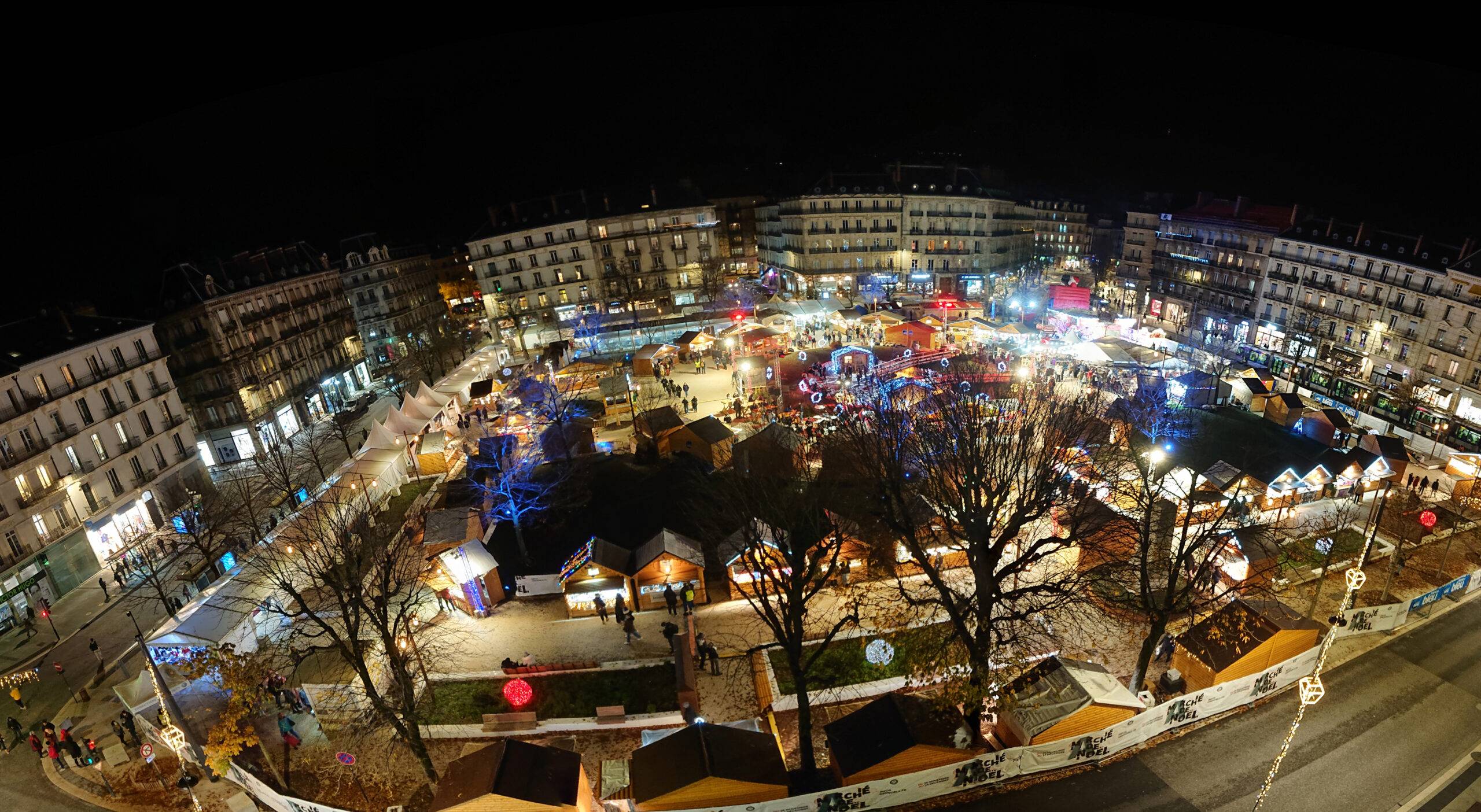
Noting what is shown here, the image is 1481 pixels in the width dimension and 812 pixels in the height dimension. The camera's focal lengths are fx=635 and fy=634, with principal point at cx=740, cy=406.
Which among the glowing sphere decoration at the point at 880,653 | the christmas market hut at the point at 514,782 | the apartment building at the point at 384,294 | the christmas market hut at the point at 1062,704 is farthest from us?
the apartment building at the point at 384,294

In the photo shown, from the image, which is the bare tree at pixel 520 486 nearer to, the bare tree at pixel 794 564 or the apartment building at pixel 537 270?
the bare tree at pixel 794 564

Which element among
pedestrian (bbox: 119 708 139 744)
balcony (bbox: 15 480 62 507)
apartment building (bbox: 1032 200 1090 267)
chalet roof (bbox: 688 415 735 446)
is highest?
apartment building (bbox: 1032 200 1090 267)

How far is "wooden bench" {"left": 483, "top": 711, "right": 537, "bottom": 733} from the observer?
1736cm

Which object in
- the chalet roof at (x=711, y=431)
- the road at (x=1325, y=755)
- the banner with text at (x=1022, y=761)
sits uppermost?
the chalet roof at (x=711, y=431)

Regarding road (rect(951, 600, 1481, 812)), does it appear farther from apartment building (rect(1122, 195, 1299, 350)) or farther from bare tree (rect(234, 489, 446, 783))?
apartment building (rect(1122, 195, 1299, 350))

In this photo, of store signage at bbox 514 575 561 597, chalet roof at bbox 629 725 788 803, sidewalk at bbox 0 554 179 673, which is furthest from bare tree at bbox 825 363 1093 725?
sidewalk at bbox 0 554 179 673

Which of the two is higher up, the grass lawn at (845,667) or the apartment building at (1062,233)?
the apartment building at (1062,233)

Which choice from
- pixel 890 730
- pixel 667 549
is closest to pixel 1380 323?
pixel 890 730

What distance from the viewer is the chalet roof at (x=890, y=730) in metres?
14.4

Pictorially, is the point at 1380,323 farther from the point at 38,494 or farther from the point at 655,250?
the point at 38,494

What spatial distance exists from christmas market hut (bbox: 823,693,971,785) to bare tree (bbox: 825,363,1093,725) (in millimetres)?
799

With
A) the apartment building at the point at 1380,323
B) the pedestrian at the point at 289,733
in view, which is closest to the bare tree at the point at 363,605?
the pedestrian at the point at 289,733

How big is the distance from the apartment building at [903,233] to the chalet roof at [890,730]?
5021 cm

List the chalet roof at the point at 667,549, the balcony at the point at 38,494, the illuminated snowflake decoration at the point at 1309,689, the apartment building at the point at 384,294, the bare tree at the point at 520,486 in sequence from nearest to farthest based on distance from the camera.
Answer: the illuminated snowflake decoration at the point at 1309,689 < the chalet roof at the point at 667,549 < the bare tree at the point at 520,486 < the balcony at the point at 38,494 < the apartment building at the point at 384,294
